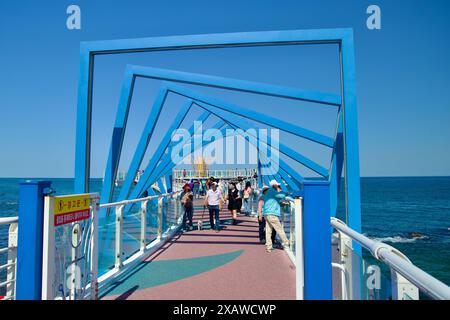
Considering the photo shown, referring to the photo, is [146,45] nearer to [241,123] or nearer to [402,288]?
[402,288]

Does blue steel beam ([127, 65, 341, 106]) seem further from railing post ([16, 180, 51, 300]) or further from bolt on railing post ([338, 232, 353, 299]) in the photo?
railing post ([16, 180, 51, 300])

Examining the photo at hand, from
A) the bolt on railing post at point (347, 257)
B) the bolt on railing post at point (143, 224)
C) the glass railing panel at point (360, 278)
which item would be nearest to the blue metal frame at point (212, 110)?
the bolt on railing post at point (143, 224)

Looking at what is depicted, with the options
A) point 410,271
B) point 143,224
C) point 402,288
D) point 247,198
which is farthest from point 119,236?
point 247,198

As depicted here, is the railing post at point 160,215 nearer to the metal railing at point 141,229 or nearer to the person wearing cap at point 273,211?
the metal railing at point 141,229

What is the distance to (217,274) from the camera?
5332 millimetres

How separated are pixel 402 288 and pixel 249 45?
17.9 feet

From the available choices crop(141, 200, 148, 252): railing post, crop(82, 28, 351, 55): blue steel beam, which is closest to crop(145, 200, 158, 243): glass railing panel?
crop(141, 200, 148, 252): railing post

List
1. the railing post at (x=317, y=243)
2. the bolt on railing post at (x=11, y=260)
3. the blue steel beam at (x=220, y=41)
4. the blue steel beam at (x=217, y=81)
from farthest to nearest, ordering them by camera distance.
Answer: the blue steel beam at (x=217, y=81)
the blue steel beam at (x=220, y=41)
the bolt on railing post at (x=11, y=260)
the railing post at (x=317, y=243)

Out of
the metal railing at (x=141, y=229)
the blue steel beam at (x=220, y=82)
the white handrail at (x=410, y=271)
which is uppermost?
the blue steel beam at (x=220, y=82)

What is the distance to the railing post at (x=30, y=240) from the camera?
2.92 m

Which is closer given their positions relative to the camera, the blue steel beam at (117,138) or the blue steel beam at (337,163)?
the blue steel beam at (337,163)

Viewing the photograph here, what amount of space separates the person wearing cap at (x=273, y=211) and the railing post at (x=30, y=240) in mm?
4562
